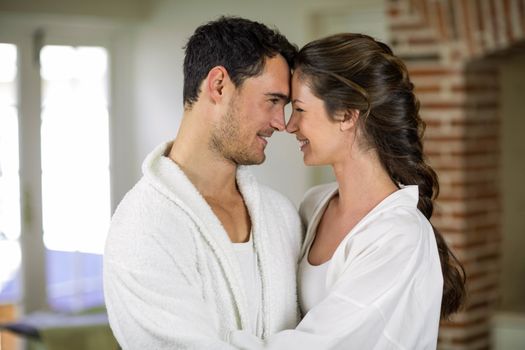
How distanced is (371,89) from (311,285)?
1.65 feet

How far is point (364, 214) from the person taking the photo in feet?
7.38

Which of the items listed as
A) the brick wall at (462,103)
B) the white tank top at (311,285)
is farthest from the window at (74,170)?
the white tank top at (311,285)

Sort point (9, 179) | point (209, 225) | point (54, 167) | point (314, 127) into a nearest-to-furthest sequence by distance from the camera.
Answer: point (209, 225), point (314, 127), point (9, 179), point (54, 167)

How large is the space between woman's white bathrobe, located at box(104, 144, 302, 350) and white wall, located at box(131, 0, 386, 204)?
8.89 ft

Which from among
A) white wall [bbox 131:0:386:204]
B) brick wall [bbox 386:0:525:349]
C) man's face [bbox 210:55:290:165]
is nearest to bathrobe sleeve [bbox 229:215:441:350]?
man's face [bbox 210:55:290:165]

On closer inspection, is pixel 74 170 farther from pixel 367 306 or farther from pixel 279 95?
pixel 367 306

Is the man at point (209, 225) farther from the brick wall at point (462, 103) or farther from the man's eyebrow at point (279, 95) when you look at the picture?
the brick wall at point (462, 103)

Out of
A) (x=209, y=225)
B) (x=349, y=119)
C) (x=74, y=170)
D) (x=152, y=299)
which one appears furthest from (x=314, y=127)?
(x=74, y=170)

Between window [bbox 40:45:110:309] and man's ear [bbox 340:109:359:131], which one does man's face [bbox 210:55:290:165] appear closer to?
man's ear [bbox 340:109:359:131]

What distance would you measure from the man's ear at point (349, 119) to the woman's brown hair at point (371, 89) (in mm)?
15

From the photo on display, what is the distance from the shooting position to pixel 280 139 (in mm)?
5160

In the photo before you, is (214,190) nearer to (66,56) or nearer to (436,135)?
(436,135)

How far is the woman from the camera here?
203 centimetres

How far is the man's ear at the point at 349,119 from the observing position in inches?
86.2
